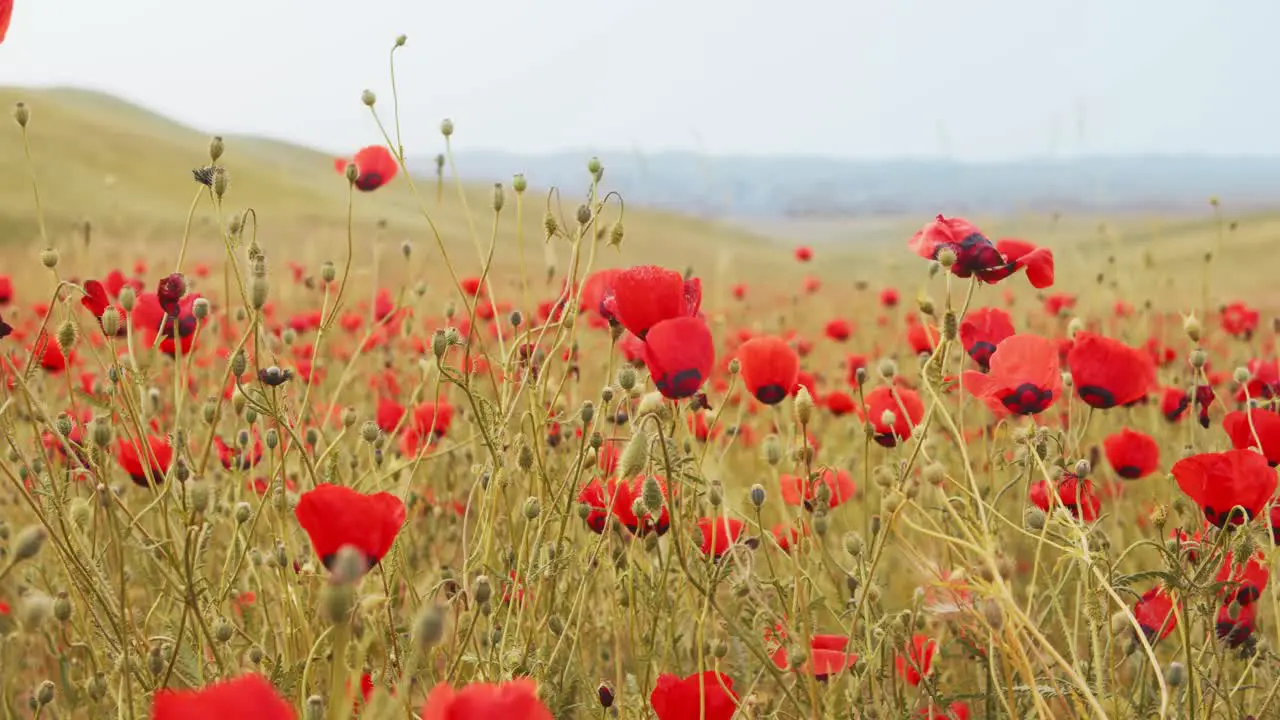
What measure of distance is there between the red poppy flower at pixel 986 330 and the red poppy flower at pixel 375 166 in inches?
46.7

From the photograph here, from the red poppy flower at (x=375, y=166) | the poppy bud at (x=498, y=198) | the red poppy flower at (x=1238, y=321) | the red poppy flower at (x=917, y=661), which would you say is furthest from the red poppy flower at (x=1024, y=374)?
the red poppy flower at (x=1238, y=321)

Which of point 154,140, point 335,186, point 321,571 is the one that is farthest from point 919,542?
point 335,186

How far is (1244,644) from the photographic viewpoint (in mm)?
1520

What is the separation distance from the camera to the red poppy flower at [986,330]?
167 centimetres

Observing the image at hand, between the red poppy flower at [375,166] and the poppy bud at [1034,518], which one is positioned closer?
the poppy bud at [1034,518]

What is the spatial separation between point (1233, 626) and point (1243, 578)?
0.07 meters

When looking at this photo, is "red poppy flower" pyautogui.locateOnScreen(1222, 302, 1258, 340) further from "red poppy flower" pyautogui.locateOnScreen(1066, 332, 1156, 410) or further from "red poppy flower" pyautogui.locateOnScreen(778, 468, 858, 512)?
"red poppy flower" pyautogui.locateOnScreen(1066, 332, 1156, 410)

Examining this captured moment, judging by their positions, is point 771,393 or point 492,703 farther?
point 771,393

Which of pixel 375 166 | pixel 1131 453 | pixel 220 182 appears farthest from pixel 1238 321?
pixel 220 182

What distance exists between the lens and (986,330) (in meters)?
1.71

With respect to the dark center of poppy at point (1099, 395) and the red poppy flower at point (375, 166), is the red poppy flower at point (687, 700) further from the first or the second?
the red poppy flower at point (375, 166)

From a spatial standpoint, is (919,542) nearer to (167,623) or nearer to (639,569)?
(639,569)

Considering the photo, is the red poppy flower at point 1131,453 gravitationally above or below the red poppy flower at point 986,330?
below

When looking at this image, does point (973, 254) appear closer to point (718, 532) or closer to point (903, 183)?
point (718, 532)
